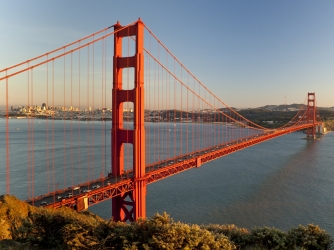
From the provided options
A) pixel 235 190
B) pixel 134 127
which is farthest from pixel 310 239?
pixel 235 190

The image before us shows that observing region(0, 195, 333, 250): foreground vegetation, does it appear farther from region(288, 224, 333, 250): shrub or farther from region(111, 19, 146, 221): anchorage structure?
region(111, 19, 146, 221): anchorage structure

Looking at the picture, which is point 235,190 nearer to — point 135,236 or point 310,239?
point 310,239

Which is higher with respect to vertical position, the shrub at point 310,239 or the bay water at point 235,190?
the shrub at point 310,239

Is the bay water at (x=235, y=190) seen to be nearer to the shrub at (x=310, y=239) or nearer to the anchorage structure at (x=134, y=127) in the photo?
the anchorage structure at (x=134, y=127)

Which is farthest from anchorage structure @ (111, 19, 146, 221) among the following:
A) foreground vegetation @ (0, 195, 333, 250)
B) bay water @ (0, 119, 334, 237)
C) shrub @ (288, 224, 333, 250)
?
shrub @ (288, 224, 333, 250)

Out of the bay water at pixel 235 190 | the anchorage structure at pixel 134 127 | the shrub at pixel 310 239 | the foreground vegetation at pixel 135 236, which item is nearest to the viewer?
the foreground vegetation at pixel 135 236

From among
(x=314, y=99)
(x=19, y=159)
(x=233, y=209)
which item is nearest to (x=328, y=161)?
(x=233, y=209)

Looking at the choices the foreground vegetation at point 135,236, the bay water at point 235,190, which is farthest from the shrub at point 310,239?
the bay water at point 235,190

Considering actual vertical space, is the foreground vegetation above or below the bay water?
above
